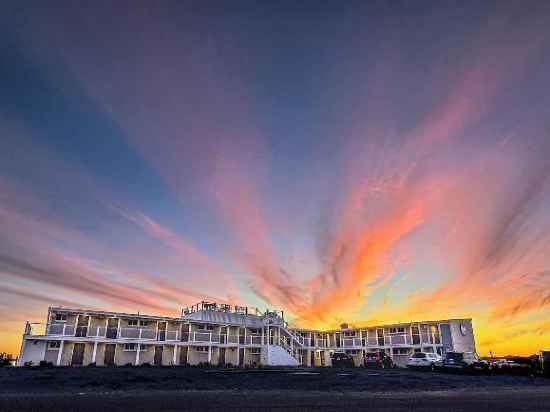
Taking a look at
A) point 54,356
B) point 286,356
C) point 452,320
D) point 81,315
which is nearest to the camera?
point 54,356

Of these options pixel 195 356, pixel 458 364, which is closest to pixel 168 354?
pixel 195 356

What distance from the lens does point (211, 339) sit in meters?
48.5

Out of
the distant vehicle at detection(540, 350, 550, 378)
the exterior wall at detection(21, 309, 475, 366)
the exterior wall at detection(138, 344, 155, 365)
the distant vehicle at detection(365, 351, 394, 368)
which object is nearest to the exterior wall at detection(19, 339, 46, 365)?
the exterior wall at detection(21, 309, 475, 366)

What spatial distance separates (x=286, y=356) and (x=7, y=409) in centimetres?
4452

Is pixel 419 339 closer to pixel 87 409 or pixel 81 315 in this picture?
pixel 81 315

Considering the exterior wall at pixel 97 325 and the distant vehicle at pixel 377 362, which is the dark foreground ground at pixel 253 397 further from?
the distant vehicle at pixel 377 362

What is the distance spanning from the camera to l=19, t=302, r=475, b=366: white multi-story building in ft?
130

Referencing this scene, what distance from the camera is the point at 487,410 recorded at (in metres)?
8.94

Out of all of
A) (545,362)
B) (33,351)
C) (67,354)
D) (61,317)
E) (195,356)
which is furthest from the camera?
(195,356)

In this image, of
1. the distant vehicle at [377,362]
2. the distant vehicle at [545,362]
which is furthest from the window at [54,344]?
the distant vehicle at [545,362]

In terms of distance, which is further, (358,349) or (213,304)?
(358,349)

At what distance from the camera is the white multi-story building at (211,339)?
39.6m

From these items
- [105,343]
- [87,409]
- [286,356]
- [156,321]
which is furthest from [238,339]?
[87,409]

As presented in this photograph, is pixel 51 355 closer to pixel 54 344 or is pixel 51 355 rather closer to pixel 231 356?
pixel 54 344
